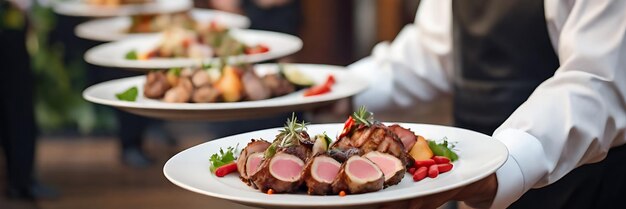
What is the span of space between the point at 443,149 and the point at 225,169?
0.33 meters

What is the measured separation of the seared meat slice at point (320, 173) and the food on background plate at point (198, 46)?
5.23 ft

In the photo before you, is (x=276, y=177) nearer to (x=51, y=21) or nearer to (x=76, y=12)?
(x=76, y=12)

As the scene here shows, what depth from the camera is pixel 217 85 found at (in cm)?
263

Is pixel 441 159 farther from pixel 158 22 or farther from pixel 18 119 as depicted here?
pixel 18 119

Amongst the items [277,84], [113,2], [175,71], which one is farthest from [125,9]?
[277,84]

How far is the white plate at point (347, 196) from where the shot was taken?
158 cm

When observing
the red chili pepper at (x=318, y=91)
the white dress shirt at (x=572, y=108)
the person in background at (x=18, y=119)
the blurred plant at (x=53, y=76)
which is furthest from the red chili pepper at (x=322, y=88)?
the blurred plant at (x=53, y=76)

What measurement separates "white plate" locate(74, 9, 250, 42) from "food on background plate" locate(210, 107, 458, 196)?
2.40 meters

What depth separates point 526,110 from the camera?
80.0 inches

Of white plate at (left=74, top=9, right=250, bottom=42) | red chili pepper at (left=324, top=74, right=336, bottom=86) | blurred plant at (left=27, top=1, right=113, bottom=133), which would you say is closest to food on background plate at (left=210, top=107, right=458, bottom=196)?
red chili pepper at (left=324, top=74, right=336, bottom=86)

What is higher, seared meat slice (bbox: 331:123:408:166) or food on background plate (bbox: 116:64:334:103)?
seared meat slice (bbox: 331:123:408:166)

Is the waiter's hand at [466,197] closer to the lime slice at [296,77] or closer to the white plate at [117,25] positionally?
the lime slice at [296,77]

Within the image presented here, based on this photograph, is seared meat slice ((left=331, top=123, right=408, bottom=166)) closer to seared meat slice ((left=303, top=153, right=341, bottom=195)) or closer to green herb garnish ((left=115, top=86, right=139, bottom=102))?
seared meat slice ((left=303, top=153, right=341, bottom=195))

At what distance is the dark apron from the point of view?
90.9 inches
